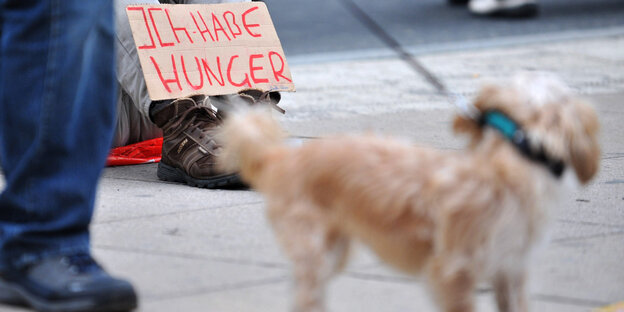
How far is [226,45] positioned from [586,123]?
2.64 metres

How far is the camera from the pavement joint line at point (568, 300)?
9.25ft

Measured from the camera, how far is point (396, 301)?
285 centimetres

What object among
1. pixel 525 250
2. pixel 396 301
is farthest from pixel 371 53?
pixel 525 250

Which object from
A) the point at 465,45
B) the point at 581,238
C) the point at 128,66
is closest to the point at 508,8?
the point at 465,45

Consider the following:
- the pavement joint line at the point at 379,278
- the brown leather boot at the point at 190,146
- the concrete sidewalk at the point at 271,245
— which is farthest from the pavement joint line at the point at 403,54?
the brown leather boot at the point at 190,146

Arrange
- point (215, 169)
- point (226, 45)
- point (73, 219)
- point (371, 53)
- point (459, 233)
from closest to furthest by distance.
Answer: point (459, 233) < point (73, 219) < point (215, 169) < point (226, 45) < point (371, 53)

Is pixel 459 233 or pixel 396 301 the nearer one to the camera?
pixel 459 233

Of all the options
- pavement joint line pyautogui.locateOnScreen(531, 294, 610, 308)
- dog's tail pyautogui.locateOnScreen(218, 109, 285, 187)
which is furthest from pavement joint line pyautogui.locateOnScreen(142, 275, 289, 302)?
pavement joint line pyautogui.locateOnScreen(531, 294, 610, 308)

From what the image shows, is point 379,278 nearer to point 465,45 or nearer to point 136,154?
point 136,154

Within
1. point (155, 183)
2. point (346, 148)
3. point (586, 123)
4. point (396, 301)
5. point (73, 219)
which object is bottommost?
point (155, 183)

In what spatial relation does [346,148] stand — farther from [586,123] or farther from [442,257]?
[586,123]

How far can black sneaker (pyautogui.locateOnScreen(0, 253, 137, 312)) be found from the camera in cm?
267

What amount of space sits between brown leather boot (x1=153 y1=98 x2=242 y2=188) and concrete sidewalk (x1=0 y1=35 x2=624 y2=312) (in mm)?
58

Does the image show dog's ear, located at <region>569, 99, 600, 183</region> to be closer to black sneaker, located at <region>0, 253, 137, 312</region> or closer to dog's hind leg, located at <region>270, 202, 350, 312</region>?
dog's hind leg, located at <region>270, 202, 350, 312</region>
